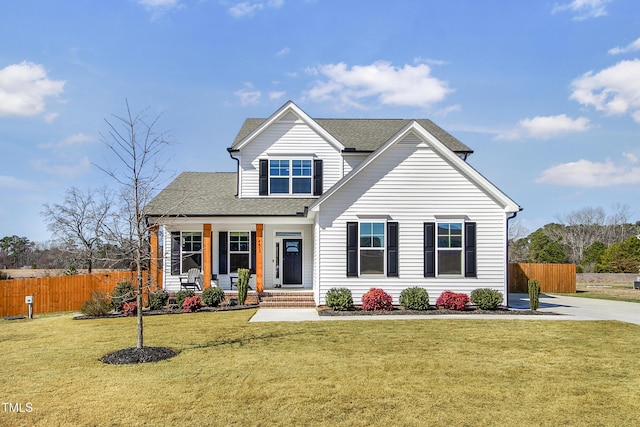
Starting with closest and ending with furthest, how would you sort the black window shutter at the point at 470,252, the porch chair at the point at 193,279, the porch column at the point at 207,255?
the black window shutter at the point at 470,252, the porch column at the point at 207,255, the porch chair at the point at 193,279

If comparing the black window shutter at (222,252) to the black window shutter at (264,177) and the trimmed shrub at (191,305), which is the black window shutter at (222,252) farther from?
the trimmed shrub at (191,305)

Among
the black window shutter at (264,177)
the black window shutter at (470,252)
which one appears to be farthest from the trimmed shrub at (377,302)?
the black window shutter at (264,177)

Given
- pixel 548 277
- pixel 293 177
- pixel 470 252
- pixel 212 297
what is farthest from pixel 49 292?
pixel 548 277

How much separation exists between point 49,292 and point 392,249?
14.2 m

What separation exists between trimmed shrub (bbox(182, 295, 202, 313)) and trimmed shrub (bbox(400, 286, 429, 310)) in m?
6.93

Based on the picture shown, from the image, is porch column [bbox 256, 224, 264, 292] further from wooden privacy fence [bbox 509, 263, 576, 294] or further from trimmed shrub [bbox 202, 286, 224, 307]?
wooden privacy fence [bbox 509, 263, 576, 294]

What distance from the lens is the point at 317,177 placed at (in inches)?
776

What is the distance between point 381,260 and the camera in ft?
53.8

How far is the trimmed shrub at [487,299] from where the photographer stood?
51.7 feet

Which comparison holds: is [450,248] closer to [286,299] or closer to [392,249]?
[392,249]

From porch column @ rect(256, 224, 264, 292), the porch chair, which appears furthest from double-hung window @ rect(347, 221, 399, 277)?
the porch chair

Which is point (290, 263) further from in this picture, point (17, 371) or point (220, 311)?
point (17, 371)

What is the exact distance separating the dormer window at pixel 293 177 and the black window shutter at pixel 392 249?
437 centimetres

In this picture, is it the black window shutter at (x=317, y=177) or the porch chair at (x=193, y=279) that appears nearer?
the porch chair at (x=193, y=279)
